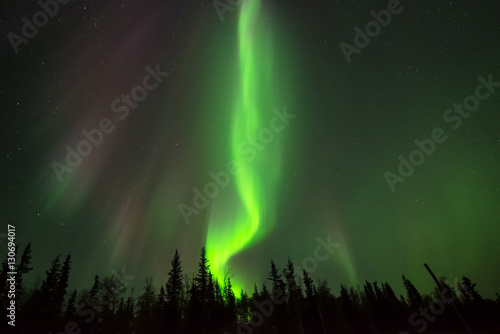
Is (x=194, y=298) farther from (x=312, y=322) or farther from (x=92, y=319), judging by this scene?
(x=312, y=322)

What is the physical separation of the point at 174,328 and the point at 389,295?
6689 centimetres

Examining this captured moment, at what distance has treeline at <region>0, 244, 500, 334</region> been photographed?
46312mm

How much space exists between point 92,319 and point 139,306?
1361 centimetres

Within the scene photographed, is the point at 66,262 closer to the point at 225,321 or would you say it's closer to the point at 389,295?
the point at 225,321

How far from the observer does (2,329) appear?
118 ft

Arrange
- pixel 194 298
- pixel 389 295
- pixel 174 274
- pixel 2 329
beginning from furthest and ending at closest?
pixel 389 295 < pixel 174 274 < pixel 194 298 < pixel 2 329

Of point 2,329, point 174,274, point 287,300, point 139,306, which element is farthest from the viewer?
point 287,300

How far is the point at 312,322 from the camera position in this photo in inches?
2323

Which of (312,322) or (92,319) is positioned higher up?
(92,319)

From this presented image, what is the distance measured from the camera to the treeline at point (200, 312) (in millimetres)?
46312

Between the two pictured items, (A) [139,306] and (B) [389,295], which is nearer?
(A) [139,306]

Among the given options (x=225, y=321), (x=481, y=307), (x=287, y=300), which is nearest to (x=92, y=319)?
(x=225, y=321)

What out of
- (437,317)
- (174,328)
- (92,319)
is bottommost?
(437,317)

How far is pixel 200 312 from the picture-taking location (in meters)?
50.0
